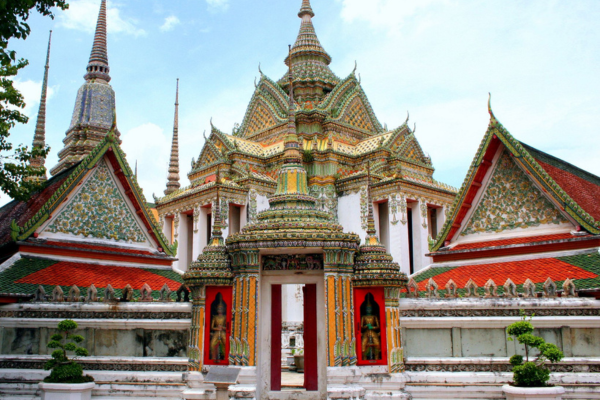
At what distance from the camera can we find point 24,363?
32.8ft

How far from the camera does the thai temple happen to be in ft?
28.6

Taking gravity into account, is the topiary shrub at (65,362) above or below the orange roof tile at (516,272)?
below

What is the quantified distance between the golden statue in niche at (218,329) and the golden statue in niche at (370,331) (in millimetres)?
2189

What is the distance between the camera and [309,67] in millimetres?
25891

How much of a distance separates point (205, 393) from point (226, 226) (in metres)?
11.4

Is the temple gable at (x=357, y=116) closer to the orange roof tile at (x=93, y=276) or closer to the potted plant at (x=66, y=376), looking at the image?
the orange roof tile at (x=93, y=276)

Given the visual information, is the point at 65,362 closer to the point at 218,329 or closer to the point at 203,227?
the point at 218,329

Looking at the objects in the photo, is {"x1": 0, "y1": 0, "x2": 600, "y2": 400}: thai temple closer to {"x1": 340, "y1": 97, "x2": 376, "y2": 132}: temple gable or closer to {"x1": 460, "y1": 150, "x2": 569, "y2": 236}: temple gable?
{"x1": 460, "y1": 150, "x2": 569, "y2": 236}: temple gable

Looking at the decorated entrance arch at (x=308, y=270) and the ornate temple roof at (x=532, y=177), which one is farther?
the ornate temple roof at (x=532, y=177)

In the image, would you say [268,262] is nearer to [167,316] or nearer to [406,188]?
[167,316]

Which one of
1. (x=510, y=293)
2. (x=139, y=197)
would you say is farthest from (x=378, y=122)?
(x=510, y=293)

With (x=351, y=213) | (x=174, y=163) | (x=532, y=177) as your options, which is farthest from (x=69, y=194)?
(x=174, y=163)

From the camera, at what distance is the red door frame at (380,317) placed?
8711mm

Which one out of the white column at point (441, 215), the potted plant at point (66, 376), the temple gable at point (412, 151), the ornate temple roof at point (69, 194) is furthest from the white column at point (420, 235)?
the potted plant at point (66, 376)
